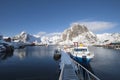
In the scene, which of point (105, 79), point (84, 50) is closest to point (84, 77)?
point (105, 79)

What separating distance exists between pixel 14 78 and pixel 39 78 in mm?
4767

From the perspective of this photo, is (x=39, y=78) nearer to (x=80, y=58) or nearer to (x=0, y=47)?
(x=80, y=58)

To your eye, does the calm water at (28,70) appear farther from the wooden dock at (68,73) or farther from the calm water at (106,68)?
the calm water at (106,68)

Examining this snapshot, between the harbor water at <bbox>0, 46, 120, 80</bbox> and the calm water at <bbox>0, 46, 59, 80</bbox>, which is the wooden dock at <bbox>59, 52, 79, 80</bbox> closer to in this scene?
the harbor water at <bbox>0, 46, 120, 80</bbox>

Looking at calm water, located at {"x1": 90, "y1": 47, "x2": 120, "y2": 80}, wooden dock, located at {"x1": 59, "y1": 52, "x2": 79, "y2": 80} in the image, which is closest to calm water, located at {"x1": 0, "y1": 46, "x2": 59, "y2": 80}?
wooden dock, located at {"x1": 59, "y1": 52, "x2": 79, "y2": 80}

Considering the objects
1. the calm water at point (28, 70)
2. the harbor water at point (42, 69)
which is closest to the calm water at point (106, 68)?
the harbor water at point (42, 69)

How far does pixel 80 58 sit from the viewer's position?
137ft

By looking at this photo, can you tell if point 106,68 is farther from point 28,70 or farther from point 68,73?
point 28,70

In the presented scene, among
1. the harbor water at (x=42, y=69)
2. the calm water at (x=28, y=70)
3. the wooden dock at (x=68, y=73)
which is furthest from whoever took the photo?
the harbor water at (x=42, y=69)

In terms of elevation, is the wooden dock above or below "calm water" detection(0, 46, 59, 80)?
above

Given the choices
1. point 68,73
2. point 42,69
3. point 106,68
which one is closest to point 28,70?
point 42,69

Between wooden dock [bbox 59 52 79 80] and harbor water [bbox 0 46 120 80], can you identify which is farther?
harbor water [bbox 0 46 120 80]

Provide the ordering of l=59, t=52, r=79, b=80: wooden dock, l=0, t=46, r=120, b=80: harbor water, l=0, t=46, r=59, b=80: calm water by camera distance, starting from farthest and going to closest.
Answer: l=0, t=46, r=120, b=80: harbor water, l=0, t=46, r=59, b=80: calm water, l=59, t=52, r=79, b=80: wooden dock

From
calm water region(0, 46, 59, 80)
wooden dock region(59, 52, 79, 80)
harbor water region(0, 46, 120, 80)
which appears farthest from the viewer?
harbor water region(0, 46, 120, 80)
